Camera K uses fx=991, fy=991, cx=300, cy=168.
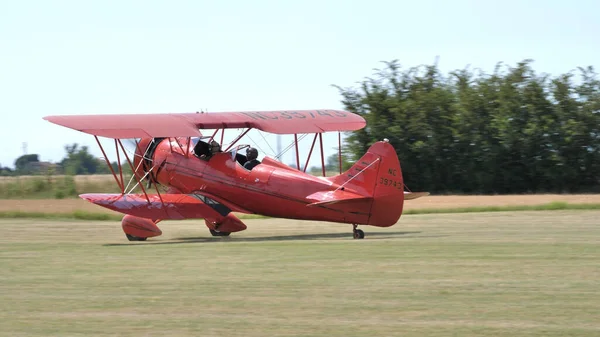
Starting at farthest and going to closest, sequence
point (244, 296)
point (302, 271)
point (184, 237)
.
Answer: point (184, 237) → point (302, 271) → point (244, 296)

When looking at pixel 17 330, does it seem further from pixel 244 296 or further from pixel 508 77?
pixel 508 77

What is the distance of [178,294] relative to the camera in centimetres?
1005

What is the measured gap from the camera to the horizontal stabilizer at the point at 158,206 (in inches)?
704

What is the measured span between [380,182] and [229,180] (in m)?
3.49

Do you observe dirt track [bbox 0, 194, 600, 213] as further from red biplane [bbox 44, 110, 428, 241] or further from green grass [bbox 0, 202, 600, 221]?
red biplane [bbox 44, 110, 428, 241]

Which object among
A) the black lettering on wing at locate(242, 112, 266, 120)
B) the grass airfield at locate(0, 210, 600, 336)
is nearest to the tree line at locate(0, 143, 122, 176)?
the black lettering on wing at locate(242, 112, 266, 120)

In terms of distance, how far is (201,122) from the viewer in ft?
64.7

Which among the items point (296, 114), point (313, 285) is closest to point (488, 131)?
point (296, 114)

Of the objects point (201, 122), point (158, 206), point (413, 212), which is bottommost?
point (413, 212)

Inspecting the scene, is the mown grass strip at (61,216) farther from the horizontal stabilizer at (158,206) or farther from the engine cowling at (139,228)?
the engine cowling at (139,228)

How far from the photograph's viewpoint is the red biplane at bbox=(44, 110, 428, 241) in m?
16.5

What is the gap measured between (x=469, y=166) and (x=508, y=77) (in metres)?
3.83

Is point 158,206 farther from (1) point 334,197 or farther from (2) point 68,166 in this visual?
(2) point 68,166

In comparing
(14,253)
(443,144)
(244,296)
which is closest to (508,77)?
(443,144)
